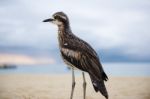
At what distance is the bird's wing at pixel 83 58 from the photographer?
3385mm

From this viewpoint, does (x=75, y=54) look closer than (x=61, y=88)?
Yes

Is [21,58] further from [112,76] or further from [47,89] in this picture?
[112,76]

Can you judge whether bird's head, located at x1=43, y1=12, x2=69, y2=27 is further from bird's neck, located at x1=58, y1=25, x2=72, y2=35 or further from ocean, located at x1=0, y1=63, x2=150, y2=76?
ocean, located at x1=0, y1=63, x2=150, y2=76

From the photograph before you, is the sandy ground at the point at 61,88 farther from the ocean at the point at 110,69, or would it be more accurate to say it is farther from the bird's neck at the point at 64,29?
the bird's neck at the point at 64,29

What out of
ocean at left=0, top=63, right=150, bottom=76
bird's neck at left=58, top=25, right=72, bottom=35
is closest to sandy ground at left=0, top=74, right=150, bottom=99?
ocean at left=0, top=63, right=150, bottom=76

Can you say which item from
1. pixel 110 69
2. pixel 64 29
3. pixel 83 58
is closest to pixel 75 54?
pixel 83 58

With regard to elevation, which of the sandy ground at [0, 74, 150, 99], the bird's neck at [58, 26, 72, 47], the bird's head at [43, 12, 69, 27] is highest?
the bird's head at [43, 12, 69, 27]

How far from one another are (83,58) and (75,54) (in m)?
0.06

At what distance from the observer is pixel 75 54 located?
3.42 metres

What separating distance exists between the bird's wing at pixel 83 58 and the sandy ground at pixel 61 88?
218 millimetres

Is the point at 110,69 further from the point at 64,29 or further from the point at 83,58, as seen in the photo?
the point at 64,29

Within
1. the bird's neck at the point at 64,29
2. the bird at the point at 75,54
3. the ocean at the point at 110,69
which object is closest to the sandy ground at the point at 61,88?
the ocean at the point at 110,69

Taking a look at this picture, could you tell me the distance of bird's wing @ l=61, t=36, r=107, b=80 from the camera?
11.1 ft

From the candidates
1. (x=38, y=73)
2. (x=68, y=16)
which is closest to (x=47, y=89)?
(x=38, y=73)
